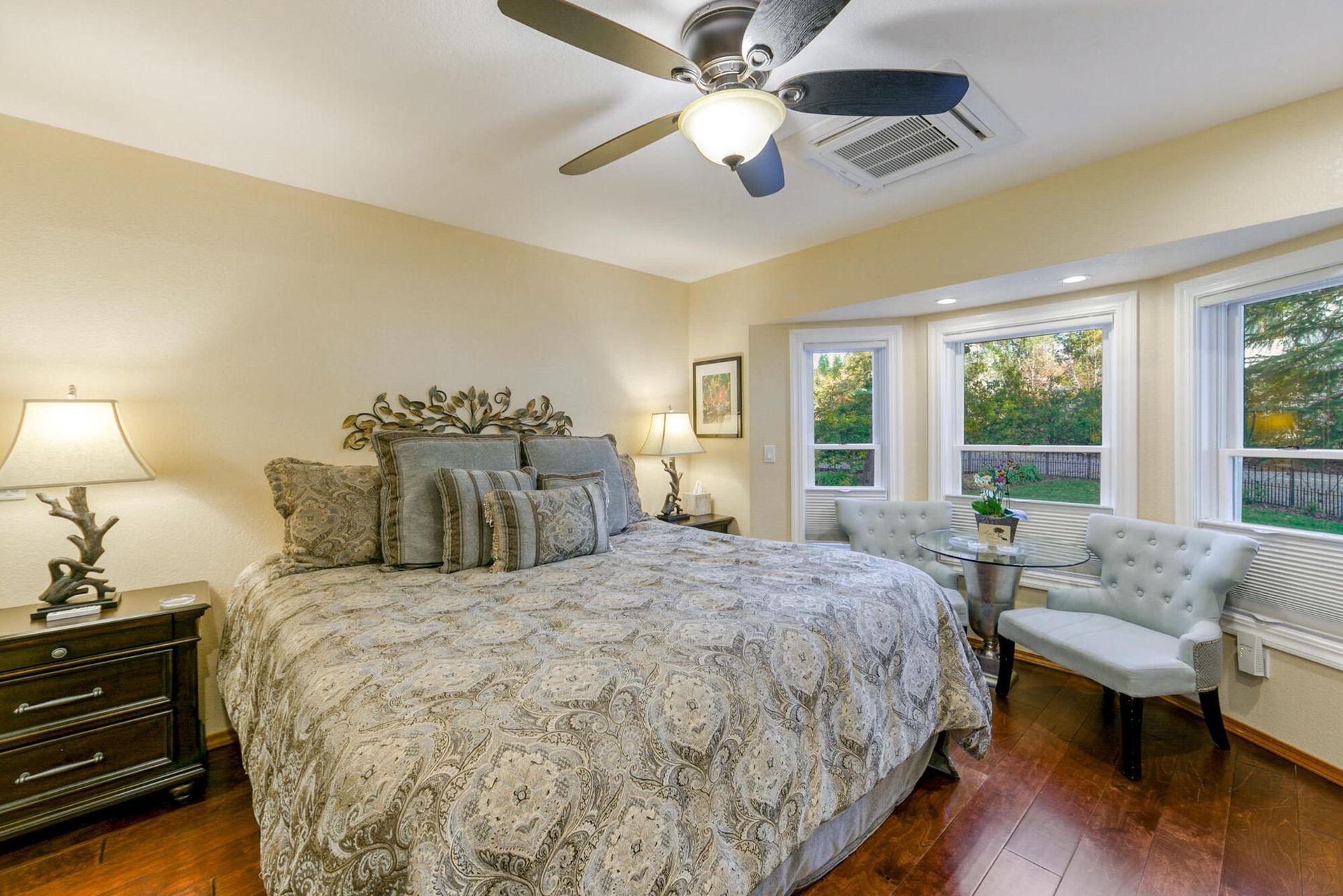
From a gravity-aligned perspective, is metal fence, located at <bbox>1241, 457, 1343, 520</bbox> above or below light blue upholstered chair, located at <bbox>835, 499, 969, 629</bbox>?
above

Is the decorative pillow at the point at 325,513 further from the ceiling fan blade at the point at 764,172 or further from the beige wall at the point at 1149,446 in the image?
the beige wall at the point at 1149,446

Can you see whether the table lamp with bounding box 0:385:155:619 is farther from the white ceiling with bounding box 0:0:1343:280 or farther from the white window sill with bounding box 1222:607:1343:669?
the white window sill with bounding box 1222:607:1343:669

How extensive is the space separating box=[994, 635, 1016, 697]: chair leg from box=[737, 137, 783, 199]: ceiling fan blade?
241 centimetres

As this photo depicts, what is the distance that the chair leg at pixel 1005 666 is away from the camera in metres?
2.81

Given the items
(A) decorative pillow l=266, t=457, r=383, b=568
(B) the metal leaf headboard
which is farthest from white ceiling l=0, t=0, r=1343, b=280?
(A) decorative pillow l=266, t=457, r=383, b=568

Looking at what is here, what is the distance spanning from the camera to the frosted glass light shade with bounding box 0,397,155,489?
186cm

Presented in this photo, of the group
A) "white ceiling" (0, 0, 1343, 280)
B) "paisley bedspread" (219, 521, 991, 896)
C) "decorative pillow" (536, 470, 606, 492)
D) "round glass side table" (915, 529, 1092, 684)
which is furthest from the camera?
"round glass side table" (915, 529, 1092, 684)

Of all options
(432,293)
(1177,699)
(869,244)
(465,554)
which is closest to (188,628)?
(465,554)

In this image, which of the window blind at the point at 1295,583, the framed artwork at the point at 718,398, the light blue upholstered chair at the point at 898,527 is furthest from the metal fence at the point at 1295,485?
the framed artwork at the point at 718,398

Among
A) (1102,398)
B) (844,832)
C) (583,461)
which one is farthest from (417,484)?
(1102,398)

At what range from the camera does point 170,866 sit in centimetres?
174

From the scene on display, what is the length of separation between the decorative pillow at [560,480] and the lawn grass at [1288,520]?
2.98 m

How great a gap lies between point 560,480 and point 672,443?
1288 millimetres

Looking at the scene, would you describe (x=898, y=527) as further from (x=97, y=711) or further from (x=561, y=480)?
(x=97, y=711)
